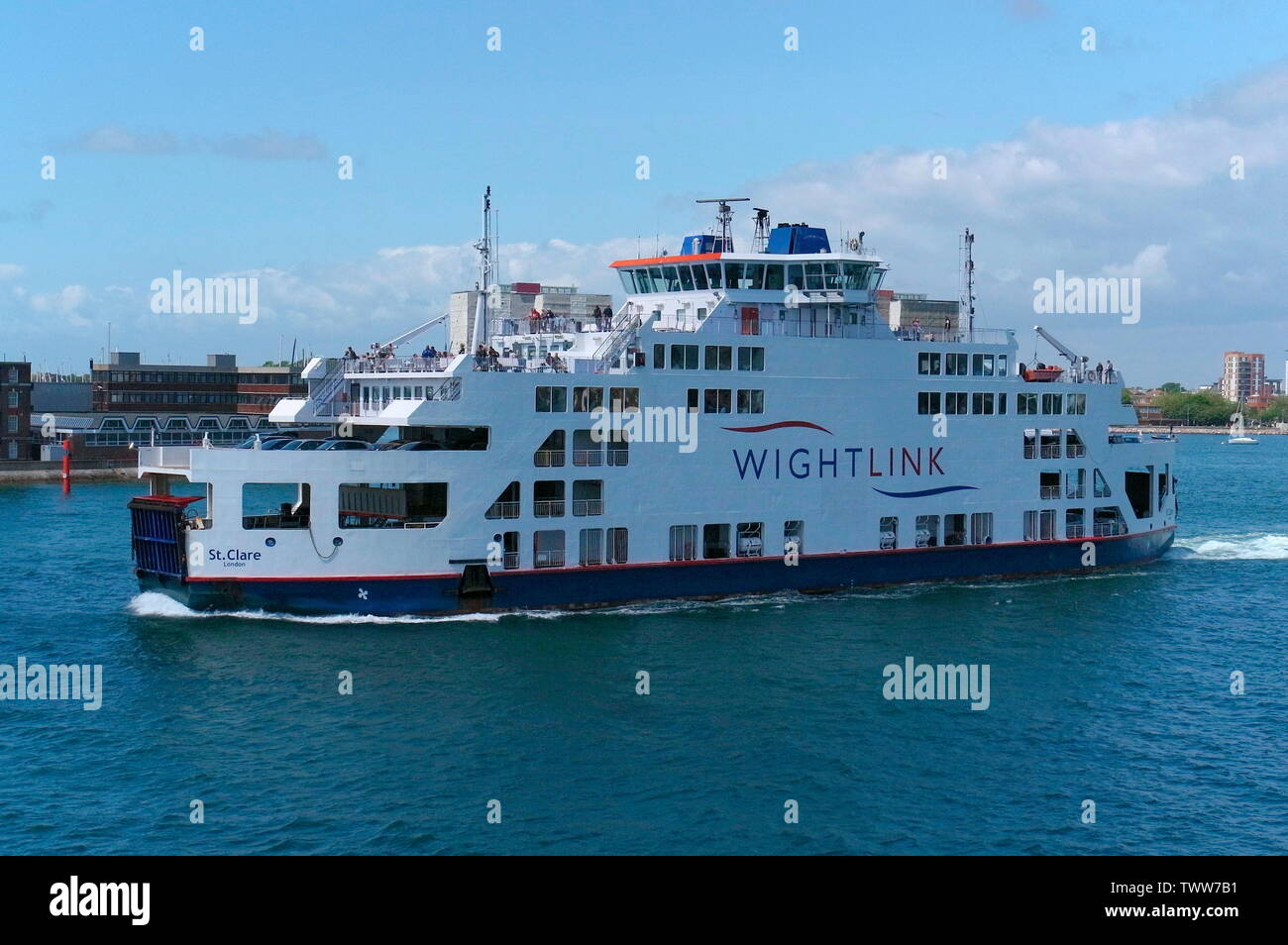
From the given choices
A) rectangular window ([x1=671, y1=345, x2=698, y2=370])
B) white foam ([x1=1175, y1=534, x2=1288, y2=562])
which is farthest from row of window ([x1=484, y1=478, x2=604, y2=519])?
white foam ([x1=1175, y1=534, x2=1288, y2=562])

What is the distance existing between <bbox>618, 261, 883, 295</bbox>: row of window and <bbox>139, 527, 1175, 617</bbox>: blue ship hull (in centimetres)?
885

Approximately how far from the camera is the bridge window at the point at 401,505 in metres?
36.0

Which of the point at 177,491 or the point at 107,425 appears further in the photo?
the point at 107,425

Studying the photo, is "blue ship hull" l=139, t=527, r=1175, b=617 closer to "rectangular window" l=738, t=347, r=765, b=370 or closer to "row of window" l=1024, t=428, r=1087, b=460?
"row of window" l=1024, t=428, r=1087, b=460

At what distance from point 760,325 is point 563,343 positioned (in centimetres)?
629

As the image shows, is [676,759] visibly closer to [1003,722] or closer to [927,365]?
[1003,722]

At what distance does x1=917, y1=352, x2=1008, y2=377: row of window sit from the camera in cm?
4319

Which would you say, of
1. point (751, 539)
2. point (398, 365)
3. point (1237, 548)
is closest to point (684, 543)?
point (751, 539)

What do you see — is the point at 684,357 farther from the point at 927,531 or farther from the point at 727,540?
the point at 927,531

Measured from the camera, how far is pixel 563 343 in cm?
4053

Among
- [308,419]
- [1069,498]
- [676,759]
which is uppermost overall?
[308,419]

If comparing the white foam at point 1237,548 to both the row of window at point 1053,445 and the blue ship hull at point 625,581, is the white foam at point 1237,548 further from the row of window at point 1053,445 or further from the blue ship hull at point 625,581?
the row of window at point 1053,445
